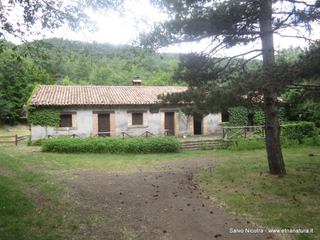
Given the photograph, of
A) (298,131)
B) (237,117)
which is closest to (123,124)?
(237,117)

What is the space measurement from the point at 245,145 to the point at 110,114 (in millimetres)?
9632

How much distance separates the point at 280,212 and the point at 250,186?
8.13 feet

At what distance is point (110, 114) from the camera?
23375 mm

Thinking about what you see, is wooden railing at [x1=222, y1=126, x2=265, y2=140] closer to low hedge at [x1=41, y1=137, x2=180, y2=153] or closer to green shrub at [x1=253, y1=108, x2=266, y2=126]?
green shrub at [x1=253, y1=108, x2=266, y2=126]

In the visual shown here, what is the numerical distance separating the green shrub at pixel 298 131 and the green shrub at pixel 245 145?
229 cm

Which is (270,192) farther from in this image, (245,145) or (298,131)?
(298,131)

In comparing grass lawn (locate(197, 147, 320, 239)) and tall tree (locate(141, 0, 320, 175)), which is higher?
tall tree (locate(141, 0, 320, 175))

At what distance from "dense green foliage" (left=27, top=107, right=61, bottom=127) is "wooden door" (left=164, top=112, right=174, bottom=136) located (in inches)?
308

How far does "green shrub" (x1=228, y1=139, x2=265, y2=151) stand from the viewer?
62.5ft

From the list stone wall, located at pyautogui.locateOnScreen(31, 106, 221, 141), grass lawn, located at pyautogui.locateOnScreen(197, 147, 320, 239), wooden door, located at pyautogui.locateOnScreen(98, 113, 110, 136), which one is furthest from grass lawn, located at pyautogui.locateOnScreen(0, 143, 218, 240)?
wooden door, located at pyautogui.locateOnScreen(98, 113, 110, 136)

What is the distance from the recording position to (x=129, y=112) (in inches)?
940

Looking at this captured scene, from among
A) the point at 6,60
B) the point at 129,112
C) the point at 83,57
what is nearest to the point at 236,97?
the point at 83,57

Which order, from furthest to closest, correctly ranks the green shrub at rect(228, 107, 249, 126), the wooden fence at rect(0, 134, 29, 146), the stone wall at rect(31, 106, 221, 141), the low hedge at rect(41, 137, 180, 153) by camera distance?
the green shrub at rect(228, 107, 249, 126) < the stone wall at rect(31, 106, 221, 141) < the wooden fence at rect(0, 134, 29, 146) < the low hedge at rect(41, 137, 180, 153)

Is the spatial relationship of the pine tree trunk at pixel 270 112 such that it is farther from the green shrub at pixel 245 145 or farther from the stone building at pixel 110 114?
the stone building at pixel 110 114
